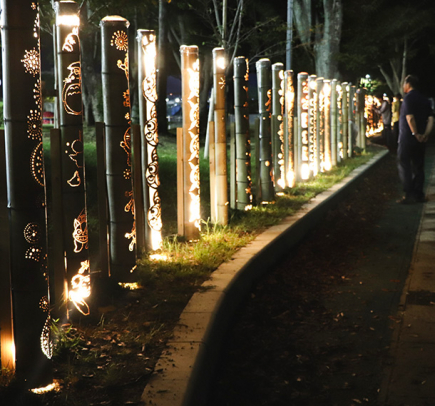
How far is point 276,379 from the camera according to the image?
15.4 ft

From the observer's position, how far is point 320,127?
15133mm

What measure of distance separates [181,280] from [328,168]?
34.8 ft

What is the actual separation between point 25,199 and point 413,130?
30.5ft

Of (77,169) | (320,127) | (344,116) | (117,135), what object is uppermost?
(344,116)

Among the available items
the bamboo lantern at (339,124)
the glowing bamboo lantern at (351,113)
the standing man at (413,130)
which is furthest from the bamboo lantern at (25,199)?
the glowing bamboo lantern at (351,113)

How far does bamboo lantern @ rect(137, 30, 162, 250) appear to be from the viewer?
21.4 ft

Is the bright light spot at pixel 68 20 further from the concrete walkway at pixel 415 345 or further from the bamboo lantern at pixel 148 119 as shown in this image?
the concrete walkway at pixel 415 345

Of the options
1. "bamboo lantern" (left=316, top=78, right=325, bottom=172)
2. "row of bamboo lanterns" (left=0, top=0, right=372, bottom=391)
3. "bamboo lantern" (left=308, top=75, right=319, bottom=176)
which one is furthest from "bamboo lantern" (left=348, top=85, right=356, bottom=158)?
"row of bamboo lanterns" (left=0, top=0, right=372, bottom=391)

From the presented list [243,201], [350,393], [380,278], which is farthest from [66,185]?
[243,201]

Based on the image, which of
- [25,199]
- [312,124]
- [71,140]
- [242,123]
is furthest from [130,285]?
[312,124]

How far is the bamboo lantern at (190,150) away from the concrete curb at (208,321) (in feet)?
2.38

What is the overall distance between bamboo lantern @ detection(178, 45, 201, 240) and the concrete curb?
0.73 meters

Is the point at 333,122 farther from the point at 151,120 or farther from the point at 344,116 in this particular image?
the point at 151,120

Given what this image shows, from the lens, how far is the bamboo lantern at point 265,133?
1034 cm
